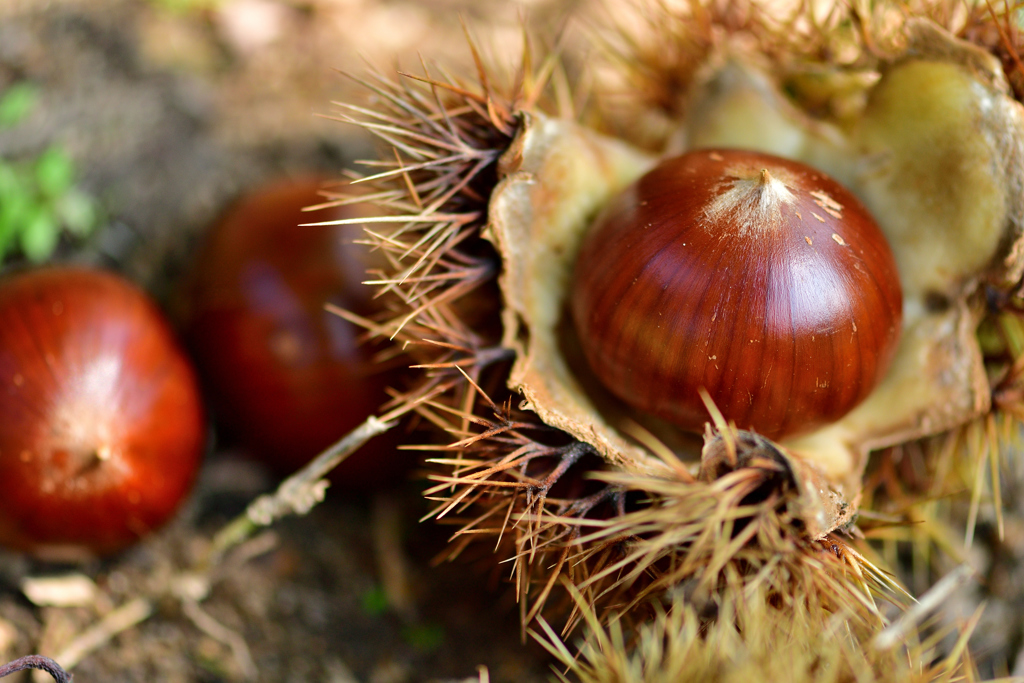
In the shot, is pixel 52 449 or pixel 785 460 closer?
pixel 785 460

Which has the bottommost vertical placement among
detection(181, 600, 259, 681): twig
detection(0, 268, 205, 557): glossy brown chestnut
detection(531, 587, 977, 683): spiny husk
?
detection(181, 600, 259, 681): twig

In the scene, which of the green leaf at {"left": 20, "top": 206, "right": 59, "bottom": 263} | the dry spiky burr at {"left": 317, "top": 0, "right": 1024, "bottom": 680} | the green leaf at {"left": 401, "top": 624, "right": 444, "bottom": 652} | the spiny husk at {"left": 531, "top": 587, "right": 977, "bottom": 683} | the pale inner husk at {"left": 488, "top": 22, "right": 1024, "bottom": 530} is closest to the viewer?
the spiny husk at {"left": 531, "top": 587, "right": 977, "bottom": 683}

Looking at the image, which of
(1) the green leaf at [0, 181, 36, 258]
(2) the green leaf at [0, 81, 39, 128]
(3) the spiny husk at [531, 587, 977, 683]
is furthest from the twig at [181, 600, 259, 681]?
(2) the green leaf at [0, 81, 39, 128]

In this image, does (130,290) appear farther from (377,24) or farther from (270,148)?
(377,24)

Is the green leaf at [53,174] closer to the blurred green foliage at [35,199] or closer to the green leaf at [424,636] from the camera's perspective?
the blurred green foliage at [35,199]

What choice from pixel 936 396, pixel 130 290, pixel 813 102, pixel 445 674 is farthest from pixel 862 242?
pixel 130 290

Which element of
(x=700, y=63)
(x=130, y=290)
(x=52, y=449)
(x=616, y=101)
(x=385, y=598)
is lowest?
(x=385, y=598)

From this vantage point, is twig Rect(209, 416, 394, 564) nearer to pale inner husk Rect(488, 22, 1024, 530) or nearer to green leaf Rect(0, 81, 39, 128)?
pale inner husk Rect(488, 22, 1024, 530)

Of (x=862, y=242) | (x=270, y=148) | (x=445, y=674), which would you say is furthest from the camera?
(x=270, y=148)
